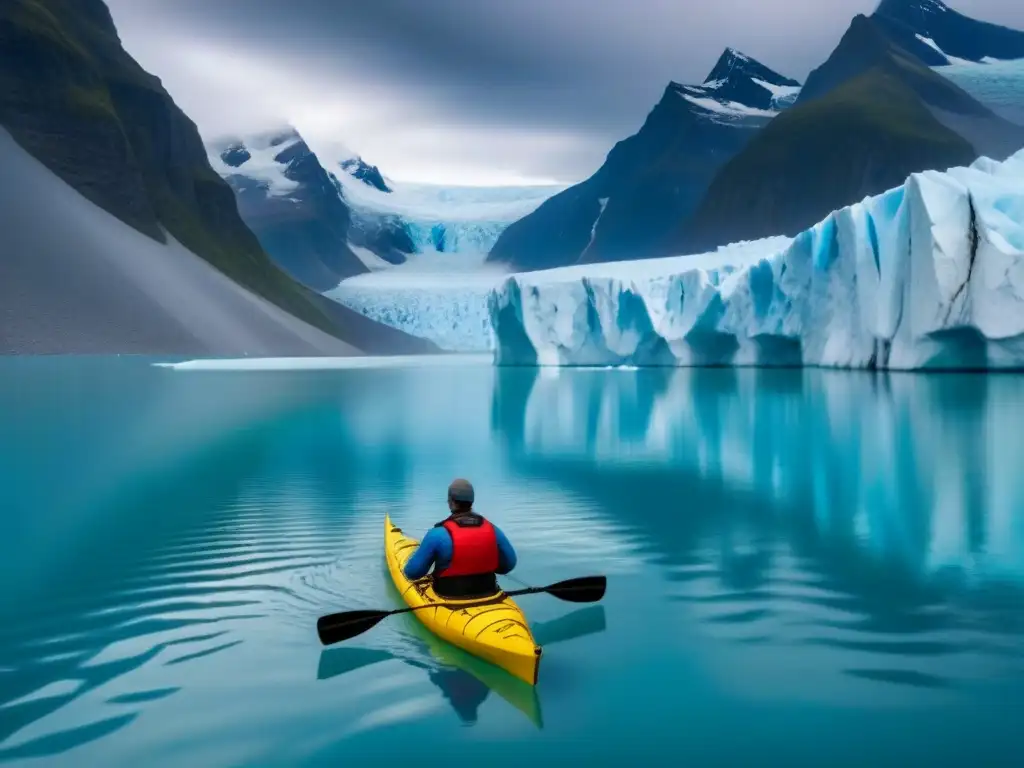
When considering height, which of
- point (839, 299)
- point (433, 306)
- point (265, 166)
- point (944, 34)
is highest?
point (944, 34)

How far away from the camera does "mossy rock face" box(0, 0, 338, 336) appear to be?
7200cm

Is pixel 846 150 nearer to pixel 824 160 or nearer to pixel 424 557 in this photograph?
pixel 824 160

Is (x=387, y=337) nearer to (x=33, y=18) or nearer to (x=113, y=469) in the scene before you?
(x=33, y=18)

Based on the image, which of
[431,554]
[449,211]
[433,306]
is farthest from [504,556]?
[449,211]

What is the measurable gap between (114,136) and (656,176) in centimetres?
9025

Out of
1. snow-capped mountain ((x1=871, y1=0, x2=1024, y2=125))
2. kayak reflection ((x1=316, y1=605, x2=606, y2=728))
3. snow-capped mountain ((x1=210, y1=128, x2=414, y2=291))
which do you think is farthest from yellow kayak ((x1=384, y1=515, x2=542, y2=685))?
snow-capped mountain ((x1=210, y1=128, x2=414, y2=291))

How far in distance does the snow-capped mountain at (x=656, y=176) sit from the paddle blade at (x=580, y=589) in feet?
428

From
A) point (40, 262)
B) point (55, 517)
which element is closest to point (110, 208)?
point (40, 262)

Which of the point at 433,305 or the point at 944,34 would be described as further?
the point at 944,34

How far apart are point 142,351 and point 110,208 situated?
1796 centimetres

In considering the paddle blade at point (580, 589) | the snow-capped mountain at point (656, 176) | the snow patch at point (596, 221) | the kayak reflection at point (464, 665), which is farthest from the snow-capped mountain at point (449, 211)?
the kayak reflection at point (464, 665)

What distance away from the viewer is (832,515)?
8953mm

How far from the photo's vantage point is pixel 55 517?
880cm

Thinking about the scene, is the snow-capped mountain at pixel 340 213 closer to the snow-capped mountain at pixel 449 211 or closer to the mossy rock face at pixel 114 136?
the snow-capped mountain at pixel 449 211
